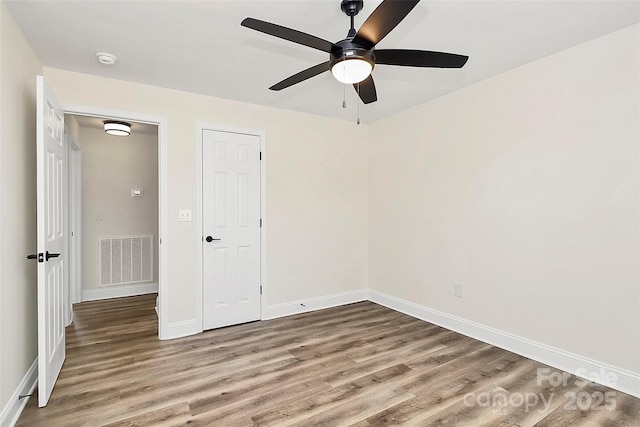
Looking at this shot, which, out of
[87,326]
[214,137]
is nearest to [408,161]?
[214,137]

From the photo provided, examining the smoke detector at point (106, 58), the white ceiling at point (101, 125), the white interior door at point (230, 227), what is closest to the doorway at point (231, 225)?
the white interior door at point (230, 227)

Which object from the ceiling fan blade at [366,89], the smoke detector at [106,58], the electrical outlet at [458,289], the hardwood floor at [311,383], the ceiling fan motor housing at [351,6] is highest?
the smoke detector at [106,58]

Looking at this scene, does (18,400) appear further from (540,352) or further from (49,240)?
(540,352)

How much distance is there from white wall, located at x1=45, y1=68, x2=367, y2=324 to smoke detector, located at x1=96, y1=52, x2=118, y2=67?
0.39 meters

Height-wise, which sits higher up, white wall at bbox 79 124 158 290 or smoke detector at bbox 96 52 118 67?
smoke detector at bbox 96 52 118 67

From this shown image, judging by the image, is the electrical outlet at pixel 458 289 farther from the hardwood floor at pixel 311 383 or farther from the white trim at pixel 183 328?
the white trim at pixel 183 328

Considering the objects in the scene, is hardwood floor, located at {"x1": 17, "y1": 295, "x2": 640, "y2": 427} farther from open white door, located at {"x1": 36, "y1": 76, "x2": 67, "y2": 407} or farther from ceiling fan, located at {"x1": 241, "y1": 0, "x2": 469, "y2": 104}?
ceiling fan, located at {"x1": 241, "y1": 0, "x2": 469, "y2": 104}

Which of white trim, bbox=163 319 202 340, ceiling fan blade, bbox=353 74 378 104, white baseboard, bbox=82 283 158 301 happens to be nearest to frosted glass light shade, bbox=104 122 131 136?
white baseboard, bbox=82 283 158 301

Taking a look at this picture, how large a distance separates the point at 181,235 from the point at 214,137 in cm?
109

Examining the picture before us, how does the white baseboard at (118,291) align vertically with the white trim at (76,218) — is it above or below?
below

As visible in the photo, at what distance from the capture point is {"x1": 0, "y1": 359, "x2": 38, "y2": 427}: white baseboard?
1.83 m

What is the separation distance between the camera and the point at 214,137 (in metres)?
3.46

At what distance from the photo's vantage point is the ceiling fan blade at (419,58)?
1.78m

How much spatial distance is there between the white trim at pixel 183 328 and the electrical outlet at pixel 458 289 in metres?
2.67
